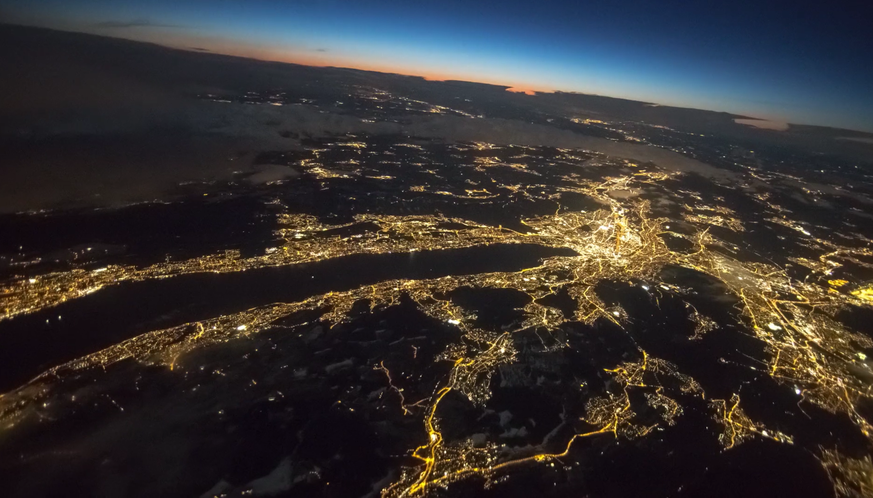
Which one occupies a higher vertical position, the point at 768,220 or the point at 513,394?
the point at 768,220

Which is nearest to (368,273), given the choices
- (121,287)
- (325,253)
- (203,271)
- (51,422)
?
(325,253)

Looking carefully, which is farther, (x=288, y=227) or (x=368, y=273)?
(x=288, y=227)

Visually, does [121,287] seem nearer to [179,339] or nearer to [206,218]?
[179,339]

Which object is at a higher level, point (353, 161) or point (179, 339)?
point (353, 161)

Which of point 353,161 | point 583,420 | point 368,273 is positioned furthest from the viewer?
point 353,161

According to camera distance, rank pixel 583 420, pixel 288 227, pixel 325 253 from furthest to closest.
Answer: pixel 288 227, pixel 325 253, pixel 583 420

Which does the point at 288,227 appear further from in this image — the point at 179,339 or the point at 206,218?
the point at 179,339

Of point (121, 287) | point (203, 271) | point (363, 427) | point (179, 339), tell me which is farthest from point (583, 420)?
point (121, 287)

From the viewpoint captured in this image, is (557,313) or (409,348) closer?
(409,348)

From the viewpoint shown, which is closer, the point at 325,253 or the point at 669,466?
the point at 669,466
